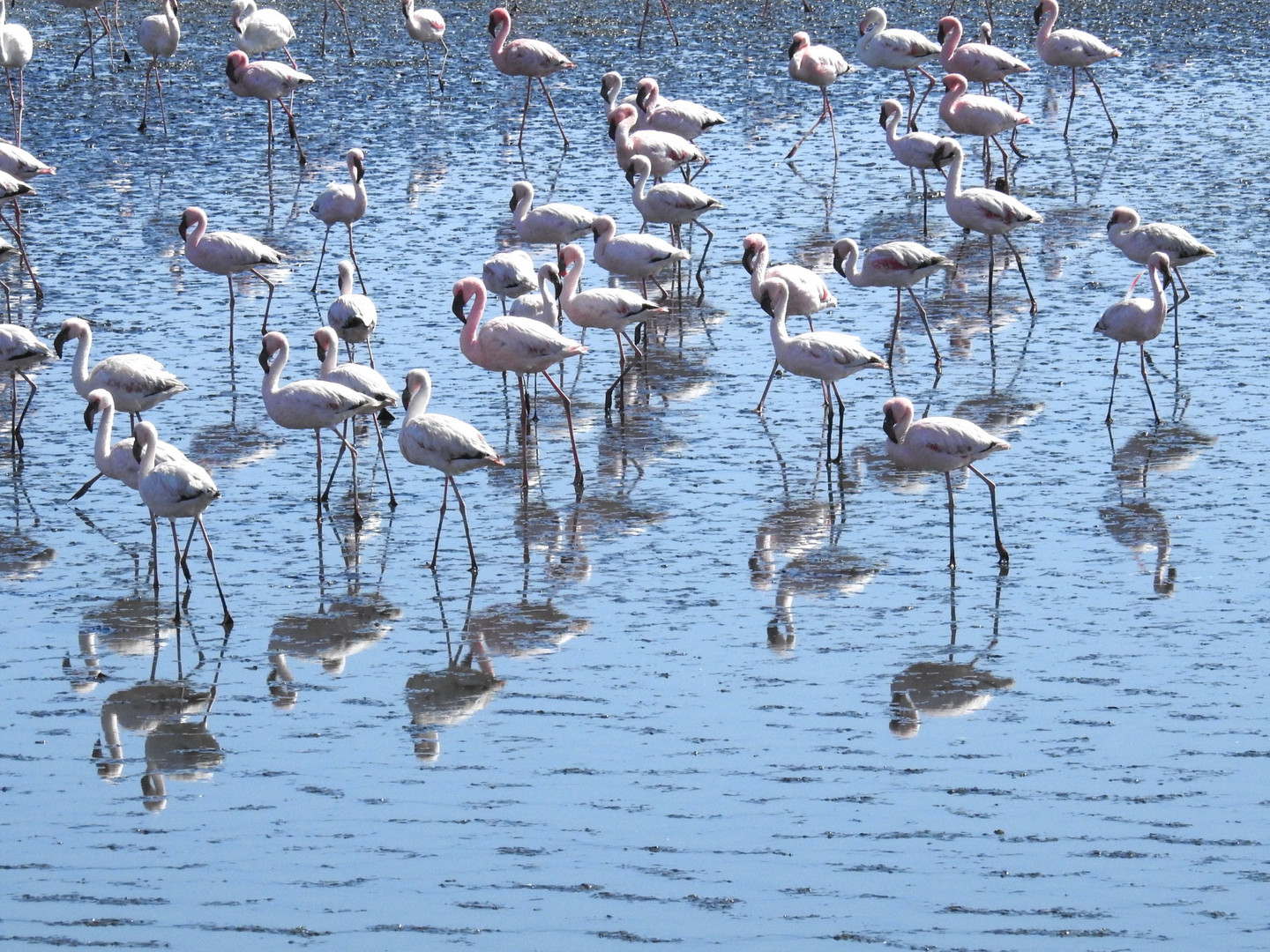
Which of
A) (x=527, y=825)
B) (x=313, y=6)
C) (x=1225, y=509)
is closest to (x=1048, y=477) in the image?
(x=1225, y=509)

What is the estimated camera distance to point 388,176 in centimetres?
1923

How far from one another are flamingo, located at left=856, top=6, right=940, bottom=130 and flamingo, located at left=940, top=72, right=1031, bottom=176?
2050mm

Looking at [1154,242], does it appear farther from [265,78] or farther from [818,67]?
[265,78]

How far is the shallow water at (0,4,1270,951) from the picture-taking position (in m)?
6.89

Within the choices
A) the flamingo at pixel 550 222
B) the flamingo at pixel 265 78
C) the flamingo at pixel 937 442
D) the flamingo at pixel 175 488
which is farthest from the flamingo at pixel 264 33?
the flamingo at pixel 937 442

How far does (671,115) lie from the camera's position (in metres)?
18.2

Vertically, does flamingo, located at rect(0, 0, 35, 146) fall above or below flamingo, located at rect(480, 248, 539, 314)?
below

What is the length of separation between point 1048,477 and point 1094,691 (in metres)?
3.06

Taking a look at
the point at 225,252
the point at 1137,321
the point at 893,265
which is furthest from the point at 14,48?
the point at 1137,321

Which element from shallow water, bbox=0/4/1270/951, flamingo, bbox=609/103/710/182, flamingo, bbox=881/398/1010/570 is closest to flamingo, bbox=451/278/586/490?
shallow water, bbox=0/4/1270/951

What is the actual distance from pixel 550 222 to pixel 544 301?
7.20 feet

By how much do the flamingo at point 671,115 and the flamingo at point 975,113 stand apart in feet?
7.10

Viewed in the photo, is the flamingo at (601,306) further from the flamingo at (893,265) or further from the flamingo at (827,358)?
the flamingo at (893,265)

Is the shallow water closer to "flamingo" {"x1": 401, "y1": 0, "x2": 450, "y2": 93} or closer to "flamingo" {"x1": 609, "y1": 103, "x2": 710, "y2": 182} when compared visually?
"flamingo" {"x1": 609, "y1": 103, "x2": 710, "y2": 182}
